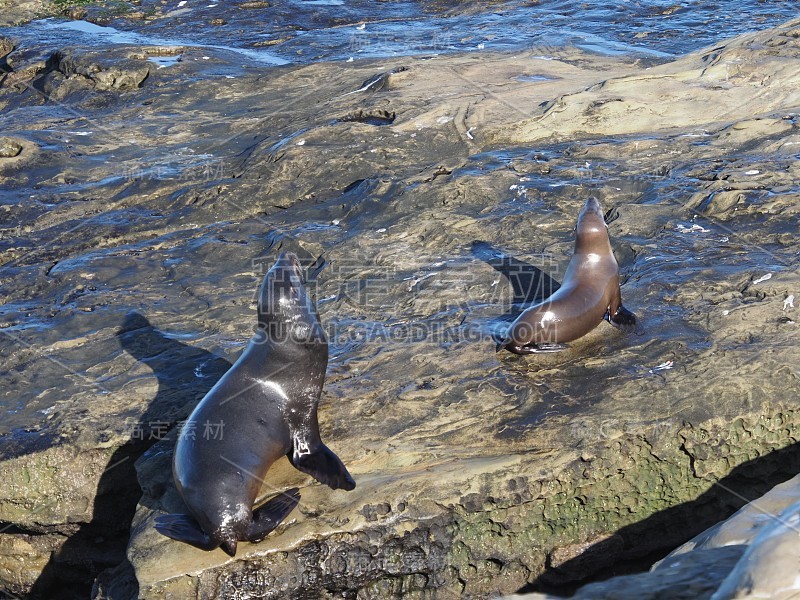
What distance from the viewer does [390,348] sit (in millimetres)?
6254

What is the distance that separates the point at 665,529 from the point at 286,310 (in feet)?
8.61

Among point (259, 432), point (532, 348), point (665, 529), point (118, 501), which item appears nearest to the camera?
point (259, 432)

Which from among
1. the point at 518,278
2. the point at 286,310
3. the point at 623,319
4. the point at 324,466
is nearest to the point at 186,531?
the point at 324,466

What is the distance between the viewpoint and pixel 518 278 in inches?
281

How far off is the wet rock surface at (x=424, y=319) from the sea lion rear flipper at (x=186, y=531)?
3.5 inches

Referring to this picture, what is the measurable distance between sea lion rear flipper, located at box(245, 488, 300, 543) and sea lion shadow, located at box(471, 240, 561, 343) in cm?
233

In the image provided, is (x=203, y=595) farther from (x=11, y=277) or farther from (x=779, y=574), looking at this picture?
(x=11, y=277)

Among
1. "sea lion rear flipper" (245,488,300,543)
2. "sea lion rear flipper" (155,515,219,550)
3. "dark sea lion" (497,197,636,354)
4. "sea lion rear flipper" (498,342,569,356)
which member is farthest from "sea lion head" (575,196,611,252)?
"sea lion rear flipper" (155,515,219,550)

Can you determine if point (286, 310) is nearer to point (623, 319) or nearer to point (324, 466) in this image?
point (324, 466)

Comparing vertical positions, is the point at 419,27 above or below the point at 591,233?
below

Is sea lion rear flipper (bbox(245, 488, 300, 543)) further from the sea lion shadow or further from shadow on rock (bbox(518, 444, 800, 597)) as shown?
the sea lion shadow

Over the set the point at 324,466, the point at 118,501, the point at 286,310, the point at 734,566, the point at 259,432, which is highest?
the point at 286,310

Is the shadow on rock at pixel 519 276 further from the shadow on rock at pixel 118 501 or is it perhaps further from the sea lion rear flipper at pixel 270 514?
the sea lion rear flipper at pixel 270 514

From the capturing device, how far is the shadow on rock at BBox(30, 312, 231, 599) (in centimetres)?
575
